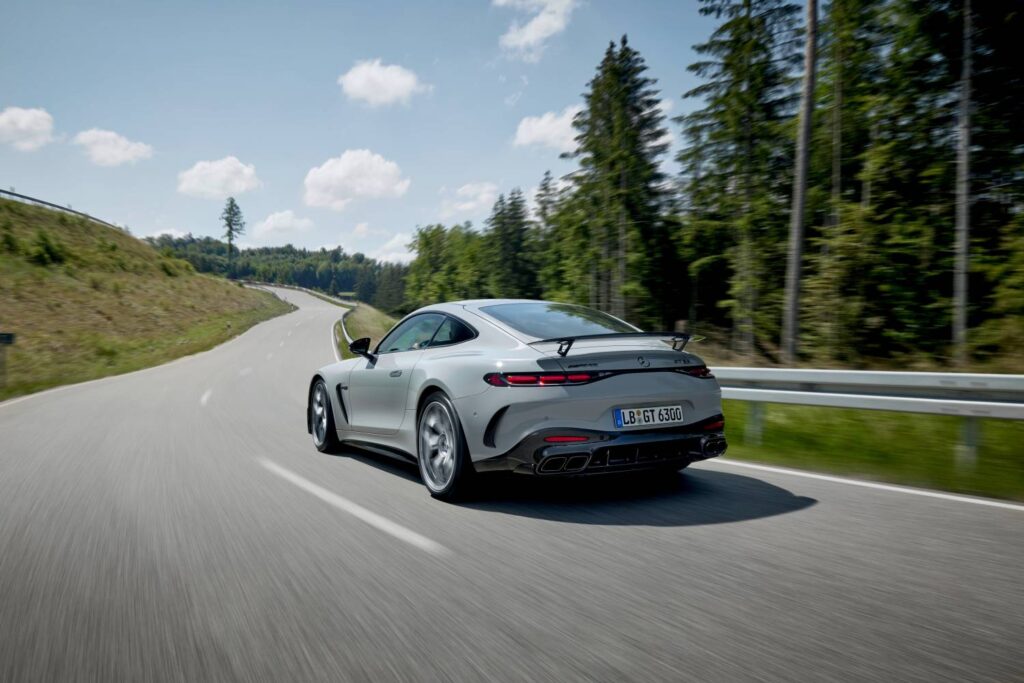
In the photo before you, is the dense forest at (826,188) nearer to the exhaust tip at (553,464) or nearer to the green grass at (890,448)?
the green grass at (890,448)

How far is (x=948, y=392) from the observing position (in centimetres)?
612

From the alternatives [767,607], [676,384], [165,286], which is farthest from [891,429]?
[165,286]

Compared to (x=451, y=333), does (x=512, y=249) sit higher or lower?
higher

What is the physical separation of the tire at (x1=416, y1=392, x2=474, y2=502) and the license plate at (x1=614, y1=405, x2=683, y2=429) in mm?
1034

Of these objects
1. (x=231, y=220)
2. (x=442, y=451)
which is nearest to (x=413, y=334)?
(x=442, y=451)

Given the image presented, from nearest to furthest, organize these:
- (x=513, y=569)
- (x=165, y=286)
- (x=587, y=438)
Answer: (x=513, y=569)
(x=587, y=438)
(x=165, y=286)

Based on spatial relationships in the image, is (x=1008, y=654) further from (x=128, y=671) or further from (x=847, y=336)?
(x=847, y=336)

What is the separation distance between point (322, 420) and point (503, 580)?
179 inches

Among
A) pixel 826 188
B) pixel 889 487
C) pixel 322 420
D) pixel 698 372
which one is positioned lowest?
pixel 889 487

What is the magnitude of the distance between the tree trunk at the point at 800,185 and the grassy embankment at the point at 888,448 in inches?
395

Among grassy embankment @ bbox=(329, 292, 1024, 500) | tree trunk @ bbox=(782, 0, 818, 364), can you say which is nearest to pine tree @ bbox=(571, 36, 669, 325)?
tree trunk @ bbox=(782, 0, 818, 364)

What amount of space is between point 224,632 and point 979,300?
2507cm

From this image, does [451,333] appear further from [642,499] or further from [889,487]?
[889,487]

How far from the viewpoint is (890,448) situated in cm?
629
